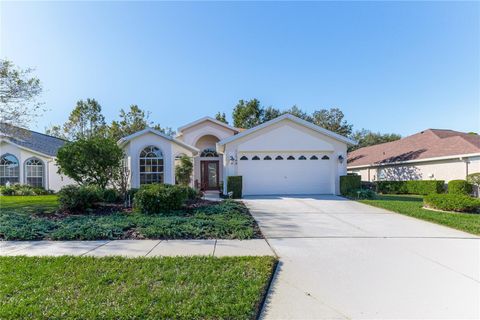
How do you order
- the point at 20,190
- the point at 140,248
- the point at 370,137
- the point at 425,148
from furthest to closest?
the point at 370,137 < the point at 425,148 < the point at 20,190 < the point at 140,248

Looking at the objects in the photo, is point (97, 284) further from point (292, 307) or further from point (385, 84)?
point (385, 84)

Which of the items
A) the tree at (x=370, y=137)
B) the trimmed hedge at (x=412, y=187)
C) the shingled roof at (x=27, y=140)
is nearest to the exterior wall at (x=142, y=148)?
the shingled roof at (x=27, y=140)

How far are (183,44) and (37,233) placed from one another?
10116mm

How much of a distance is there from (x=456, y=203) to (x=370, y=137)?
40.4 m

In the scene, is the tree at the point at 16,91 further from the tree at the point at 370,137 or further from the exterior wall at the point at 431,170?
the tree at the point at 370,137

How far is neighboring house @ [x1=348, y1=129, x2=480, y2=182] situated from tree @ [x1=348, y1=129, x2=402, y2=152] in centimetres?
2056

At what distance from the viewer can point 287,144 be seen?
16.1m

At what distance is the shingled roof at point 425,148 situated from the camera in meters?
16.9

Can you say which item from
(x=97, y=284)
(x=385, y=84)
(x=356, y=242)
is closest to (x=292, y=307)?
(x=97, y=284)

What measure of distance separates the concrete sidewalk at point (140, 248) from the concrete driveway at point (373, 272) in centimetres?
79

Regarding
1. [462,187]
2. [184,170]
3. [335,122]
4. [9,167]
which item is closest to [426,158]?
[462,187]

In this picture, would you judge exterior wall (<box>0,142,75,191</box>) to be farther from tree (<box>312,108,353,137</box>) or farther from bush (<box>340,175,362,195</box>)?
tree (<box>312,108,353,137</box>)

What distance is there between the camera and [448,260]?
4.72m

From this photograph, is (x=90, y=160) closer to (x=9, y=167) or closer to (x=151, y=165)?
(x=151, y=165)
